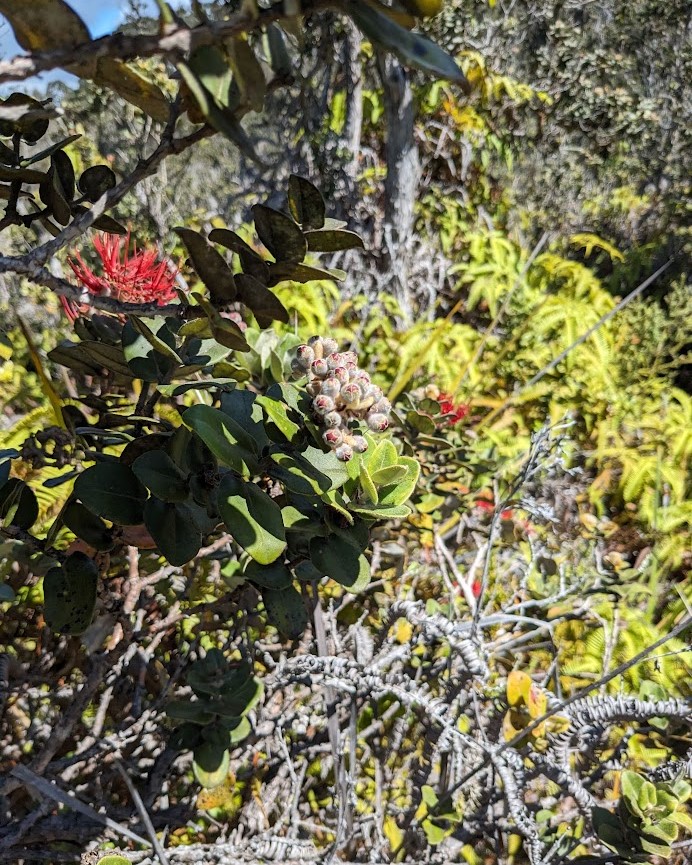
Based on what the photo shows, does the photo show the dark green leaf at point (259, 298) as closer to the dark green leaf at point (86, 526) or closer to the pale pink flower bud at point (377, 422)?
the pale pink flower bud at point (377, 422)

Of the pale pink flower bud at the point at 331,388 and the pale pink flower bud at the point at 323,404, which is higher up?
the pale pink flower bud at the point at 331,388

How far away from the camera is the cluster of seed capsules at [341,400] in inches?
17.2

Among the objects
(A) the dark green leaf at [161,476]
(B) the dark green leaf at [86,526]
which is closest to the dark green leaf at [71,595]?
(B) the dark green leaf at [86,526]

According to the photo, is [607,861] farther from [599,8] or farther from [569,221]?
[599,8]

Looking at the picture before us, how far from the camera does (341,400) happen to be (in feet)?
1.51

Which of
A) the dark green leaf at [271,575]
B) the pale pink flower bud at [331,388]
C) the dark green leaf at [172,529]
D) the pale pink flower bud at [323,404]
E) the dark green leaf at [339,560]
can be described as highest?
the pale pink flower bud at [331,388]

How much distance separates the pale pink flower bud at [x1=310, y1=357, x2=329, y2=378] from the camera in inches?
18.4

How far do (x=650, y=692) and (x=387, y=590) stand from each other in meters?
0.41

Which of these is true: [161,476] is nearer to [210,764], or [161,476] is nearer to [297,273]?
[297,273]

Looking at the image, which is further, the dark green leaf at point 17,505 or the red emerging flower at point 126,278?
the red emerging flower at point 126,278

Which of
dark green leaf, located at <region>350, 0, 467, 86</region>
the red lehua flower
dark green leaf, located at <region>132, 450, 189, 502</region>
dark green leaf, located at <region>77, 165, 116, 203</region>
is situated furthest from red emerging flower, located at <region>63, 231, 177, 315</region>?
dark green leaf, located at <region>350, 0, 467, 86</region>

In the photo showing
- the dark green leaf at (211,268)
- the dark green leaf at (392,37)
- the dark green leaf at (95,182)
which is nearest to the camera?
the dark green leaf at (392,37)

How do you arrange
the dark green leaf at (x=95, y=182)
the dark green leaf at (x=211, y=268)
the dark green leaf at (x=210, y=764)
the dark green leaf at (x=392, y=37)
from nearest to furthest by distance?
the dark green leaf at (x=392, y=37)
the dark green leaf at (x=211, y=268)
the dark green leaf at (x=95, y=182)
the dark green leaf at (x=210, y=764)

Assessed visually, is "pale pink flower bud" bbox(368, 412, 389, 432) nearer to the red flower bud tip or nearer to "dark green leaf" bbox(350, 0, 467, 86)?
the red flower bud tip
